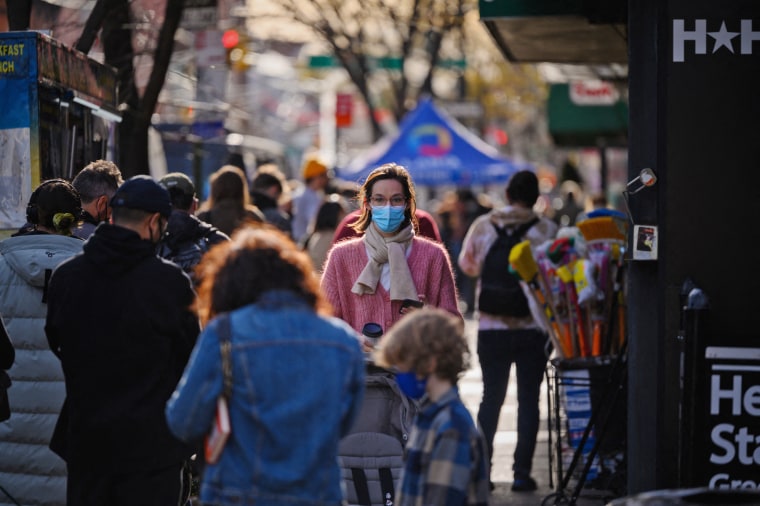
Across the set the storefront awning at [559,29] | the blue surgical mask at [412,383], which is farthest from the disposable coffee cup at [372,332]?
the storefront awning at [559,29]

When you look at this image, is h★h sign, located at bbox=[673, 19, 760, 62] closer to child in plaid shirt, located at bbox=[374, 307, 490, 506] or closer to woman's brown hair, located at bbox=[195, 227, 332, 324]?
child in plaid shirt, located at bbox=[374, 307, 490, 506]

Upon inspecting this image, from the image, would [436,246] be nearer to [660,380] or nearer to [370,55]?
[660,380]

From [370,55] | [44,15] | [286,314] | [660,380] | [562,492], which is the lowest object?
[562,492]

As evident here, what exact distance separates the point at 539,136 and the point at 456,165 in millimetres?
47483

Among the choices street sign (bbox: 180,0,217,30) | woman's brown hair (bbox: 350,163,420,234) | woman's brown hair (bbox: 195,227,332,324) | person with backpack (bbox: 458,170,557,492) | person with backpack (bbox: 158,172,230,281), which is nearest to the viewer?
woman's brown hair (bbox: 195,227,332,324)

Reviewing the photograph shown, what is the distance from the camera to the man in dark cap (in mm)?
5051

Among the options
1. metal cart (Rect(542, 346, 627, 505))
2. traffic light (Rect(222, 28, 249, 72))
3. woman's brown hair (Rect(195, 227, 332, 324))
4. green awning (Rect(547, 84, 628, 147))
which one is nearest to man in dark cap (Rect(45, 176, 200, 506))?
woman's brown hair (Rect(195, 227, 332, 324))

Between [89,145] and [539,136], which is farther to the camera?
[539,136]

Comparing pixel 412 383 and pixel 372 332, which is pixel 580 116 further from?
pixel 412 383

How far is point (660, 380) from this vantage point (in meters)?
6.83

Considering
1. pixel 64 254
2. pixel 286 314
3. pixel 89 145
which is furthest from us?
pixel 89 145

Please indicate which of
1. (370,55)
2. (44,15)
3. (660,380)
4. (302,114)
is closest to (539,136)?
(302,114)

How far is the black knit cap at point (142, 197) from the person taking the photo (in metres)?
5.18

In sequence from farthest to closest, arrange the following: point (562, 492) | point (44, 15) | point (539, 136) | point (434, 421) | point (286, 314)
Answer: point (539, 136) → point (44, 15) → point (562, 492) → point (434, 421) → point (286, 314)
